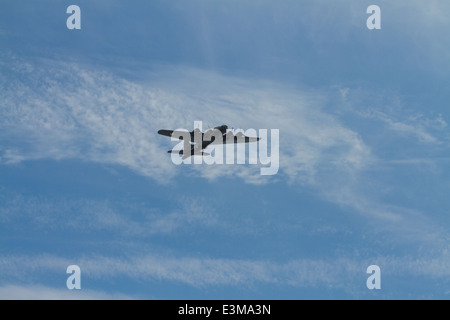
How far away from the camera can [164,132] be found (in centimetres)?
10788
